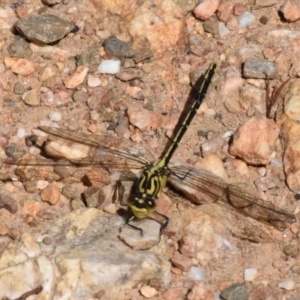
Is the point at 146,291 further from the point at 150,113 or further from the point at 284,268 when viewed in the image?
the point at 150,113

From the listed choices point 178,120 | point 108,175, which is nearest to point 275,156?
point 178,120

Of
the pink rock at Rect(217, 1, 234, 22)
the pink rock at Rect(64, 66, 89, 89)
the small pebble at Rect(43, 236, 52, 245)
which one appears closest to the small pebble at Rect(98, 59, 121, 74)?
the pink rock at Rect(64, 66, 89, 89)

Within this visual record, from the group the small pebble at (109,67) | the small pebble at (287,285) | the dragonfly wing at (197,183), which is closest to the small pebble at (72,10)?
the small pebble at (109,67)

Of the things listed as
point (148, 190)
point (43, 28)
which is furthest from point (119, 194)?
point (43, 28)

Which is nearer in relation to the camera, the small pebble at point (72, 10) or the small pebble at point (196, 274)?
the small pebble at point (196, 274)

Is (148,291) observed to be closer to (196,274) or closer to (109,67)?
(196,274)

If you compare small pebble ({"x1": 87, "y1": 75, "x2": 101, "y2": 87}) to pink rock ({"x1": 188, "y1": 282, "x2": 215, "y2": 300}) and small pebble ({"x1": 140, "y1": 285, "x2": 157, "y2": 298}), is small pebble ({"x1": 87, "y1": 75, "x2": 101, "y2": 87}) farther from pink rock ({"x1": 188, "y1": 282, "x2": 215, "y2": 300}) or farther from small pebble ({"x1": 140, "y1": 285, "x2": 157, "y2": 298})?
pink rock ({"x1": 188, "y1": 282, "x2": 215, "y2": 300})

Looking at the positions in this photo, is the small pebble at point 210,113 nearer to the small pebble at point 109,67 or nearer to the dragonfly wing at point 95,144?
the dragonfly wing at point 95,144
